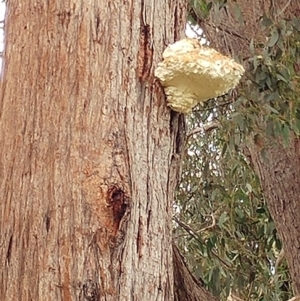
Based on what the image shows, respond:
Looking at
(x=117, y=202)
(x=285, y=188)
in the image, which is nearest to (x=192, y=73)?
(x=117, y=202)

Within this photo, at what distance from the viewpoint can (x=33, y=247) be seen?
1062 millimetres

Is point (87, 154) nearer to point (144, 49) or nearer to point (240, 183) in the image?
point (144, 49)

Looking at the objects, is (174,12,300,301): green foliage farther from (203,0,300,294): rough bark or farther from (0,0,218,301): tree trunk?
(0,0,218,301): tree trunk

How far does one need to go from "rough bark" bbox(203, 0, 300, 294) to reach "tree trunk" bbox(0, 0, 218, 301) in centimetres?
151

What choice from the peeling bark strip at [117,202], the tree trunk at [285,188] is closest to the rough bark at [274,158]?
the tree trunk at [285,188]

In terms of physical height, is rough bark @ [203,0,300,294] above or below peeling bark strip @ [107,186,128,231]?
above

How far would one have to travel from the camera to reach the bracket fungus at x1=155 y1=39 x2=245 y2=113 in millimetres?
1124

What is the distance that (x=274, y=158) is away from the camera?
111 inches

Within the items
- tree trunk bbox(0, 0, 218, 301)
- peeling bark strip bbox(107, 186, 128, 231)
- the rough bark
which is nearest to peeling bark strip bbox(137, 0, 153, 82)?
tree trunk bbox(0, 0, 218, 301)

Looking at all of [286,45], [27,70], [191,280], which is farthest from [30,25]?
[286,45]

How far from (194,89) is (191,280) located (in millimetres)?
654

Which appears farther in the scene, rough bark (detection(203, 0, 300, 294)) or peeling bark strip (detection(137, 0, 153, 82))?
rough bark (detection(203, 0, 300, 294))

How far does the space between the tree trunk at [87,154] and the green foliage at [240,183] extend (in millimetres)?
1189

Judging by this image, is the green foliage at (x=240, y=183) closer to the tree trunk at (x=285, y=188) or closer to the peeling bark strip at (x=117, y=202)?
the tree trunk at (x=285, y=188)
